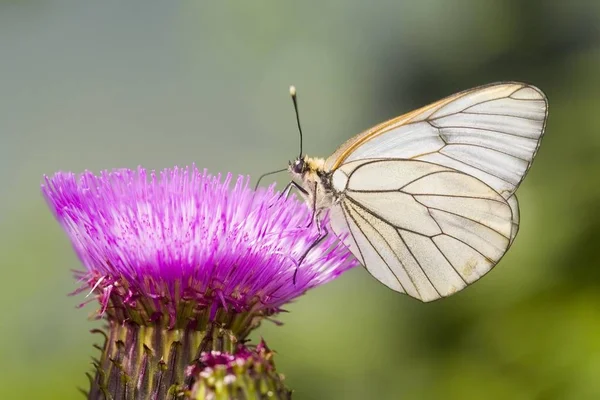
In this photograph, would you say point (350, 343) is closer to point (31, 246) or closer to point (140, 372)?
point (31, 246)

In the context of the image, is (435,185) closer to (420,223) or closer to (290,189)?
(420,223)

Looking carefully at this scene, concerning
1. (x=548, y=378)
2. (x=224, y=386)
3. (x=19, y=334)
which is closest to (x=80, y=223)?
(x=224, y=386)

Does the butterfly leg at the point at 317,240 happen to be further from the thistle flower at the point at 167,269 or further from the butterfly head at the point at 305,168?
the butterfly head at the point at 305,168

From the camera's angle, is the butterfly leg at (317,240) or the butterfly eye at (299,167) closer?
the butterfly leg at (317,240)

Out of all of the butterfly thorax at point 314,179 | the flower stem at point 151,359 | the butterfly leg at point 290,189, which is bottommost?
the flower stem at point 151,359

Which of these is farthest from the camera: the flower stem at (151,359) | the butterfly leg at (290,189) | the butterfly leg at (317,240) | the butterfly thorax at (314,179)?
the butterfly thorax at (314,179)

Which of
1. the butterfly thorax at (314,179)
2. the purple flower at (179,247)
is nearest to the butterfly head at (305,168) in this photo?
the butterfly thorax at (314,179)

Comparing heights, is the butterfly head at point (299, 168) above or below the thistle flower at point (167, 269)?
above
